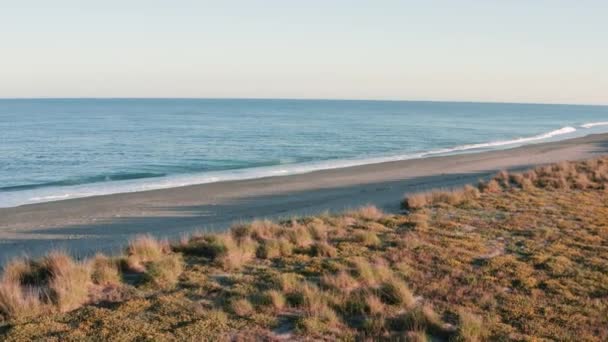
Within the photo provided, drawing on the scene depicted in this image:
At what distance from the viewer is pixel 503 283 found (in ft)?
32.2

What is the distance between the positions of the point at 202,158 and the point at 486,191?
2330 centimetres

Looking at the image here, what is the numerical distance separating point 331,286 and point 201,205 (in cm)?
1249

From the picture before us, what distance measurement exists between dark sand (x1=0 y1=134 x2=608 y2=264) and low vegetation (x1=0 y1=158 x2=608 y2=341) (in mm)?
3713

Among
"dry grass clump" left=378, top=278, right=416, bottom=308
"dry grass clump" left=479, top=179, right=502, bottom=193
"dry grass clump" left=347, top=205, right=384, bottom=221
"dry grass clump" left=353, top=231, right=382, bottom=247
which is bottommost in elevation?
"dry grass clump" left=479, top=179, right=502, bottom=193

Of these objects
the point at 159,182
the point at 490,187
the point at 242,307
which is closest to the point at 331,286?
the point at 242,307

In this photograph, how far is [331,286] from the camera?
9.26 m

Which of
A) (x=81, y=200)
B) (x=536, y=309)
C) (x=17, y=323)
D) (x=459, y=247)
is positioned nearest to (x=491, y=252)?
(x=459, y=247)

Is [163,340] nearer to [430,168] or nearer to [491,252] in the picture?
[491,252]

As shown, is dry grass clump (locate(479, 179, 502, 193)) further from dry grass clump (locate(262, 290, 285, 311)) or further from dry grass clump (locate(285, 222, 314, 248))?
dry grass clump (locate(262, 290, 285, 311))

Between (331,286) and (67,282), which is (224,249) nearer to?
(331,286)

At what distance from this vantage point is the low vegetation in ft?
24.6

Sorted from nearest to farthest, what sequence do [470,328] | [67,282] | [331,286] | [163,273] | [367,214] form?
[470,328]
[67,282]
[331,286]
[163,273]
[367,214]

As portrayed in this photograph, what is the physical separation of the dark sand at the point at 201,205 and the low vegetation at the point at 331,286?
3713mm

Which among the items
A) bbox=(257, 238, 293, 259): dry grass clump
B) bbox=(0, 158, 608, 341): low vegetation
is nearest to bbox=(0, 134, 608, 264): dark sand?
bbox=(0, 158, 608, 341): low vegetation
